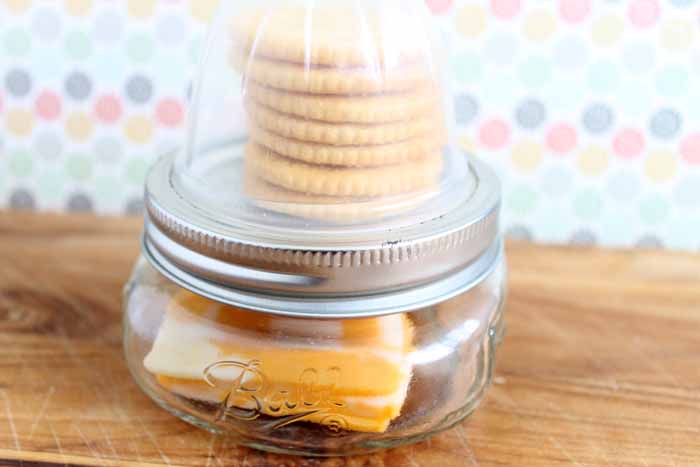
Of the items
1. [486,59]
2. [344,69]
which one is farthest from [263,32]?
[486,59]

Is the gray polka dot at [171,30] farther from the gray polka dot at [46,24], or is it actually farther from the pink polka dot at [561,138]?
the pink polka dot at [561,138]

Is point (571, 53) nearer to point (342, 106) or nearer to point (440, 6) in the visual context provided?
point (440, 6)

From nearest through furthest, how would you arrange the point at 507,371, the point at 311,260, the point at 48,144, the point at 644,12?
the point at 311,260 < the point at 507,371 < the point at 644,12 < the point at 48,144

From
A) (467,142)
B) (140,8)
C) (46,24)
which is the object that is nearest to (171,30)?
(140,8)

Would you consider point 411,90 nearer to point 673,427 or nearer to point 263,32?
point 263,32

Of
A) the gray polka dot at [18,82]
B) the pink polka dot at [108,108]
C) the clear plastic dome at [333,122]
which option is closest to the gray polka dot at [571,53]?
the clear plastic dome at [333,122]
